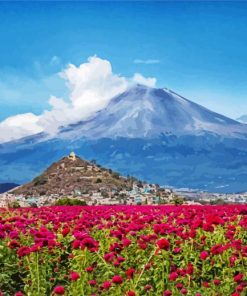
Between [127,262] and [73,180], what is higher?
[73,180]

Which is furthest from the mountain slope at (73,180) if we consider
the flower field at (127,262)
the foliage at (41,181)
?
the flower field at (127,262)

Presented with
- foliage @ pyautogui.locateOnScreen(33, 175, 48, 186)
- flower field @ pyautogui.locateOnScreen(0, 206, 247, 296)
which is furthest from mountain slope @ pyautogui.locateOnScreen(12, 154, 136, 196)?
flower field @ pyautogui.locateOnScreen(0, 206, 247, 296)

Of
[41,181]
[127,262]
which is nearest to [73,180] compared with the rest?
[41,181]

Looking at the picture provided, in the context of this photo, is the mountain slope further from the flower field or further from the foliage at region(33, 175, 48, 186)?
the flower field

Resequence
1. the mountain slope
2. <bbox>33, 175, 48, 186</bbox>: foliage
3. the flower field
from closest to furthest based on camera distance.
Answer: the flower field < the mountain slope < <bbox>33, 175, 48, 186</bbox>: foliage

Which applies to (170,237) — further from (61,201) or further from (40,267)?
(61,201)

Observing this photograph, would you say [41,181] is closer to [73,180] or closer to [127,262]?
[73,180]

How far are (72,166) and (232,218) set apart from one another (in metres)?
80.3

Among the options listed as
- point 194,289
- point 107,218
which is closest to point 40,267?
point 194,289

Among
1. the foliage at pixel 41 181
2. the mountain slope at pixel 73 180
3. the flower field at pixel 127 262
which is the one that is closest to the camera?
the flower field at pixel 127 262

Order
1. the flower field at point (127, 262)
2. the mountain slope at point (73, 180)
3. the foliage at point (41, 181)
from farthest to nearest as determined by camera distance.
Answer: the foliage at point (41, 181), the mountain slope at point (73, 180), the flower field at point (127, 262)

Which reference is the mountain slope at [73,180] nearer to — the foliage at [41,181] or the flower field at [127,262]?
the foliage at [41,181]

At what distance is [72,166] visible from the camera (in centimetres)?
9412

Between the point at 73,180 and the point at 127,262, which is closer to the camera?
the point at 127,262
